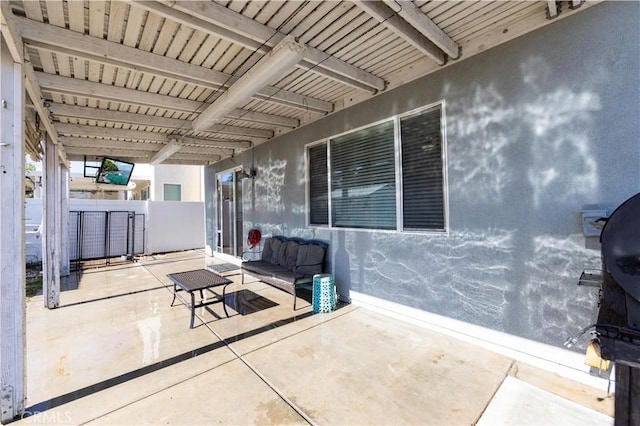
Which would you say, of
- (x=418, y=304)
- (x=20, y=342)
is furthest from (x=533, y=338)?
(x=20, y=342)

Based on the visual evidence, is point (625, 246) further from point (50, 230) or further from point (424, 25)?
point (50, 230)

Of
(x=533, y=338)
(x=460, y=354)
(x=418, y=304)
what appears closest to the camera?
(x=533, y=338)

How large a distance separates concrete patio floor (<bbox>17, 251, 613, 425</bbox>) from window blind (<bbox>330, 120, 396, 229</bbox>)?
1.38m

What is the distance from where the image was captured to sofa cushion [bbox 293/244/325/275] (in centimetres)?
462

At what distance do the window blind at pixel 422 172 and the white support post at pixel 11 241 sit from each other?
3.72 meters

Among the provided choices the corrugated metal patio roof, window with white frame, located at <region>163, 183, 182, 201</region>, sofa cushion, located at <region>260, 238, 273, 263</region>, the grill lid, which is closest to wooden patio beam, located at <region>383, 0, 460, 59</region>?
the corrugated metal patio roof

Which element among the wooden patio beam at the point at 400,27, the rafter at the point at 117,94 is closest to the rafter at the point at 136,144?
the rafter at the point at 117,94

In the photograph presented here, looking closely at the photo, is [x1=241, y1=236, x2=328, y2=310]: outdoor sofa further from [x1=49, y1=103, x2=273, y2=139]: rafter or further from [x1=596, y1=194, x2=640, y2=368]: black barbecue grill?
[x1=596, y1=194, x2=640, y2=368]: black barbecue grill

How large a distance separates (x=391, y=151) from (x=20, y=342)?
13.4 ft

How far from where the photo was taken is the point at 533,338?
8.80 feet

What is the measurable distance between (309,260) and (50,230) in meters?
4.06

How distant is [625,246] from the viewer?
4.82 feet

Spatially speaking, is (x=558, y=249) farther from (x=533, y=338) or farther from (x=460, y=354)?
(x=460, y=354)

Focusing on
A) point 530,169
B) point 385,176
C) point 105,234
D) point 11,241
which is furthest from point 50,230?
point 530,169
